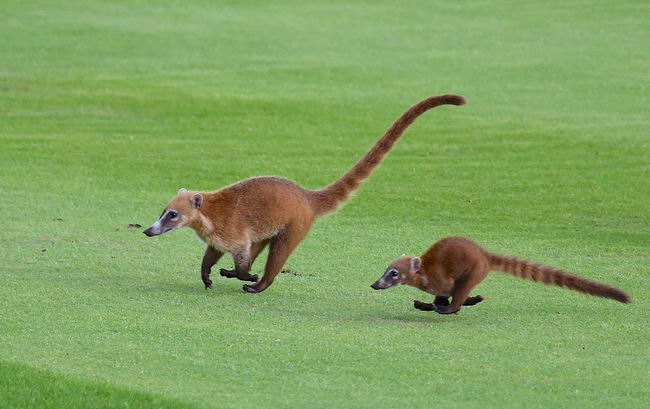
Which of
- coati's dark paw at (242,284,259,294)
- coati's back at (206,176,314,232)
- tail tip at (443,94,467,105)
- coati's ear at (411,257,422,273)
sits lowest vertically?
coati's dark paw at (242,284,259,294)

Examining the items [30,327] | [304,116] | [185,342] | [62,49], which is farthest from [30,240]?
[62,49]

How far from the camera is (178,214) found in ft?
31.4

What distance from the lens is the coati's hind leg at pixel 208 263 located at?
31.6 feet

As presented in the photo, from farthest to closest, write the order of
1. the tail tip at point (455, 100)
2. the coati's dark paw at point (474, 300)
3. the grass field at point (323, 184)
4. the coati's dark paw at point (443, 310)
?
the tail tip at point (455, 100) < the coati's dark paw at point (474, 300) < the coati's dark paw at point (443, 310) < the grass field at point (323, 184)

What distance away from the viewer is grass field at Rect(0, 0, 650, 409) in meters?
7.18

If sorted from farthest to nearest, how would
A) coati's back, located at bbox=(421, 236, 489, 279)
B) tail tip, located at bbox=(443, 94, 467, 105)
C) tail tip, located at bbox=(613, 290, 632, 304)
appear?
tail tip, located at bbox=(443, 94, 467, 105), coati's back, located at bbox=(421, 236, 489, 279), tail tip, located at bbox=(613, 290, 632, 304)

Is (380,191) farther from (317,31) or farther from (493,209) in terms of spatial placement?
(317,31)

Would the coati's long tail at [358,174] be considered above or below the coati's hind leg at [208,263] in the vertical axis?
above

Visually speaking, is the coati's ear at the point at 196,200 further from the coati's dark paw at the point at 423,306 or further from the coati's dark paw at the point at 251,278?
the coati's dark paw at the point at 423,306

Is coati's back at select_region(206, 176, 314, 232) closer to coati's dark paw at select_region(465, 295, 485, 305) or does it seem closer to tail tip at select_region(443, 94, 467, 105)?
tail tip at select_region(443, 94, 467, 105)

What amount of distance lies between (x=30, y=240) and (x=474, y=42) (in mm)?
13074

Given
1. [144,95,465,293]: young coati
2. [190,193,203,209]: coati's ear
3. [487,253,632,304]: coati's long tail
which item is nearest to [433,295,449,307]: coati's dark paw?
[487,253,632,304]: coati's long tail

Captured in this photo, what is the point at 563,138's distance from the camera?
15977 mm

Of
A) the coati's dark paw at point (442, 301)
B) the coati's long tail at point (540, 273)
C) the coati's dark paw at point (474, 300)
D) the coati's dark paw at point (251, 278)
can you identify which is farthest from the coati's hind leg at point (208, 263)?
the coati's long tail at point (540, 273)
